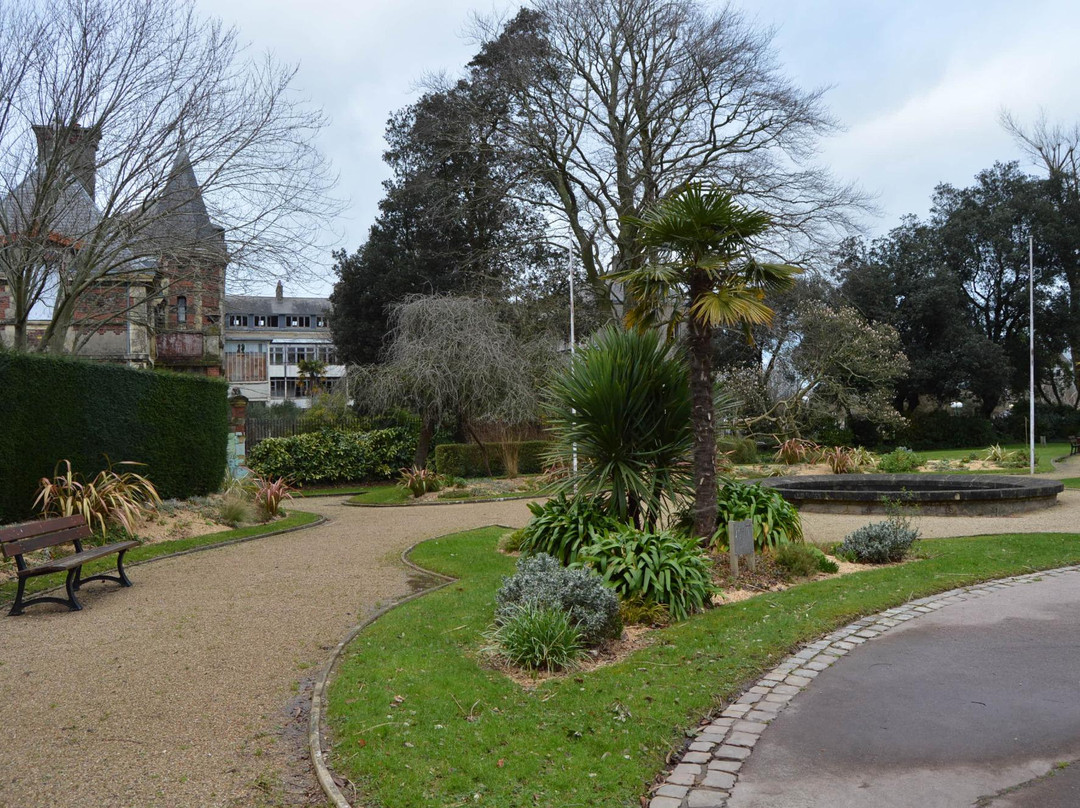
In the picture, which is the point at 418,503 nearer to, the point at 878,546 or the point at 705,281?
the point at 878,546

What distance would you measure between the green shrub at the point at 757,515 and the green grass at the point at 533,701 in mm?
1137

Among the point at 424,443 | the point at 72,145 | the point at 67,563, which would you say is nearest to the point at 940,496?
the point at 67,563

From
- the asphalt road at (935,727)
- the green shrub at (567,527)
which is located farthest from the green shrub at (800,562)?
the asphalt road at (935,727)

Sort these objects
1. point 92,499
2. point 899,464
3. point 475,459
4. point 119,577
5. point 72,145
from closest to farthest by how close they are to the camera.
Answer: point 119,577
point 92,499
point 72,145
point 899,464
point 475,459

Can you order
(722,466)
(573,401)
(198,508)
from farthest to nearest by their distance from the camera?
1. (198,508)
2. (722,466)
3. (573,401)

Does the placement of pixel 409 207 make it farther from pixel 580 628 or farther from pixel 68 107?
pixel 580 628

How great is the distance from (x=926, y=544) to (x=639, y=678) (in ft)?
23.2

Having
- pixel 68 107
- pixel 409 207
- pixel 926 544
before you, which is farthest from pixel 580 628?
pixel 409 207

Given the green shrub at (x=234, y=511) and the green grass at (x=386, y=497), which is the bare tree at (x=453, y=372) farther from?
the green shrub at (x=234, y=511)

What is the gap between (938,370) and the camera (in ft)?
121

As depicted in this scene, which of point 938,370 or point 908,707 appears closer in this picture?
point 908,707

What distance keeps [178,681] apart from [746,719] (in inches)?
146

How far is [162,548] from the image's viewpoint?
458 inches

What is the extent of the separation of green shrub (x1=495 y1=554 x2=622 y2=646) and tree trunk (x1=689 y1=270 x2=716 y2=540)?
2.49 meters
